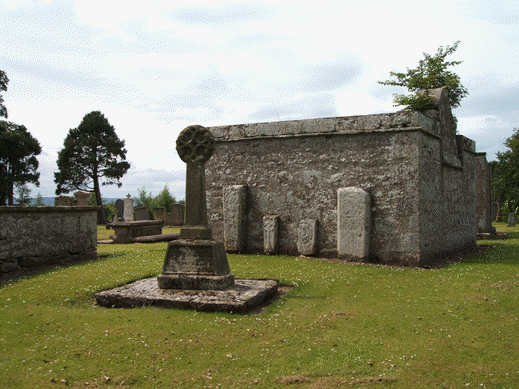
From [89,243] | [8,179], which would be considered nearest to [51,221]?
[89,243]

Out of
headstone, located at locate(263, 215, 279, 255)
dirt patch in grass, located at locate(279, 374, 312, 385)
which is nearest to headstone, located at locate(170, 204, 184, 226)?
headstone, located at locate(263, 215, 279, 255)

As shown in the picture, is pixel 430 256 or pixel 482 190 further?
pixel 482 190

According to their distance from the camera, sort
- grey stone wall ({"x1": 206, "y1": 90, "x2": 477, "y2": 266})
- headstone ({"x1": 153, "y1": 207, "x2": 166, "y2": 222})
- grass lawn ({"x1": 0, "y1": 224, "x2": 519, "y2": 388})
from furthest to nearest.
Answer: headstone ({"x1": 153, "y1": 207, "x2": 166, "y2": 222}) < grey stone wall ({"x1": 206, "y1": 90, "x2": 477, "y2": 266}) < grass lawn ({"x1": 0, "y1": 224, "x2": 519, "y2": 388})

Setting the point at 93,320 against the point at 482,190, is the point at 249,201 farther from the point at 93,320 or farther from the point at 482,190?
the point at 482,190

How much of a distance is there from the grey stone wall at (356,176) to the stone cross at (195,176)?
433cm

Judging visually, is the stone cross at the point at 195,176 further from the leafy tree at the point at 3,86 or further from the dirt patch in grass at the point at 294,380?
the leafy tree at the point at 3,86

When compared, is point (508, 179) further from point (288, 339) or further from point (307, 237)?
point (288, 339)

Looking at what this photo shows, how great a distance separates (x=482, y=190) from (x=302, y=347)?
17770 mm

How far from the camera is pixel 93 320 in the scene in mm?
6066

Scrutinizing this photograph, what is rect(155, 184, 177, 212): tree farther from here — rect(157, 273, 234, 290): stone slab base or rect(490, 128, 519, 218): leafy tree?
rect(157, 273, 234, 290): stone slab base

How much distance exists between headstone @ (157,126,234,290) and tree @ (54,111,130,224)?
105ft

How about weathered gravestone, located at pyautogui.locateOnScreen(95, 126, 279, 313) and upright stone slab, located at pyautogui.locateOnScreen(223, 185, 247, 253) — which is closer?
weathered gravestone, located at pyautogui.locateOnScreen(95, 126, 279, 313)

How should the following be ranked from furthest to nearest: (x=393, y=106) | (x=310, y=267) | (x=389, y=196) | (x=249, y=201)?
1. (x=393, y=106)
2. (x=249, y=201)
3. (x=389, y=196)
4. (x=310, y=267)

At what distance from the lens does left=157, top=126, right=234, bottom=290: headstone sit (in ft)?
23.9
